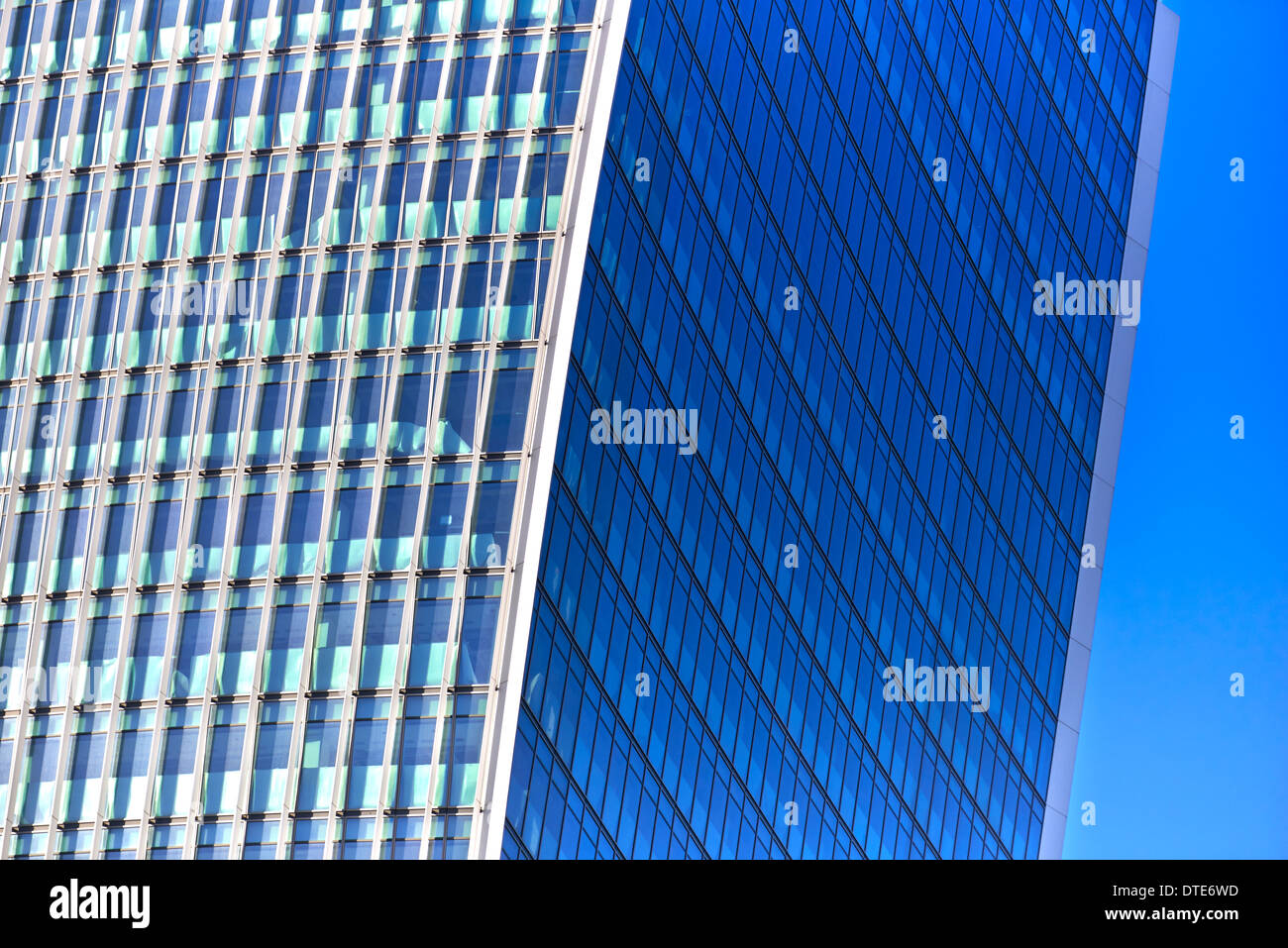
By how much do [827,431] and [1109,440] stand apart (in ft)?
99.8

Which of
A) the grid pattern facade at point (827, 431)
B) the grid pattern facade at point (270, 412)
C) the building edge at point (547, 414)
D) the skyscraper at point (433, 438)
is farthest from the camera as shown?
the grid pattern facade at point (827, 431)

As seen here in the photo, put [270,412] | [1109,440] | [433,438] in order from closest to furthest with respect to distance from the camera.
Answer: [433,438]
[270,412]
[1109,440]

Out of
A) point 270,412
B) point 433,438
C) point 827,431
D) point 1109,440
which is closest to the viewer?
point 433,438

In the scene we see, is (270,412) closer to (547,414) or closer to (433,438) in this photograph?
(433,438)

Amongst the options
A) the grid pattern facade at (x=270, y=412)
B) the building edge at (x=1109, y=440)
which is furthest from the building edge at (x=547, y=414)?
the building edge at (x=1109, y=440)

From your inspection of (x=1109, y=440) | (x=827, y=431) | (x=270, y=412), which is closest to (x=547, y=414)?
(x=270, y=412)

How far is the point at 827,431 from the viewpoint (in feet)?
272

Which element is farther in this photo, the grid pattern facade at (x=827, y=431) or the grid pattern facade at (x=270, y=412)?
the grid pattern facade at (x=827, y=431)

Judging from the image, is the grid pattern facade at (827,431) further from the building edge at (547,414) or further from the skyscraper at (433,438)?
the building edge at (547,414)

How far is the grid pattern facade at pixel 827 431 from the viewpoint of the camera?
6281 centimetres

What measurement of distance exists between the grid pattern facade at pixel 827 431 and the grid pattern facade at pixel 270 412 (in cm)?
311

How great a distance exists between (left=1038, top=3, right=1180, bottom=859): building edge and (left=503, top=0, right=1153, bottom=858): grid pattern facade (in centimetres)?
89
